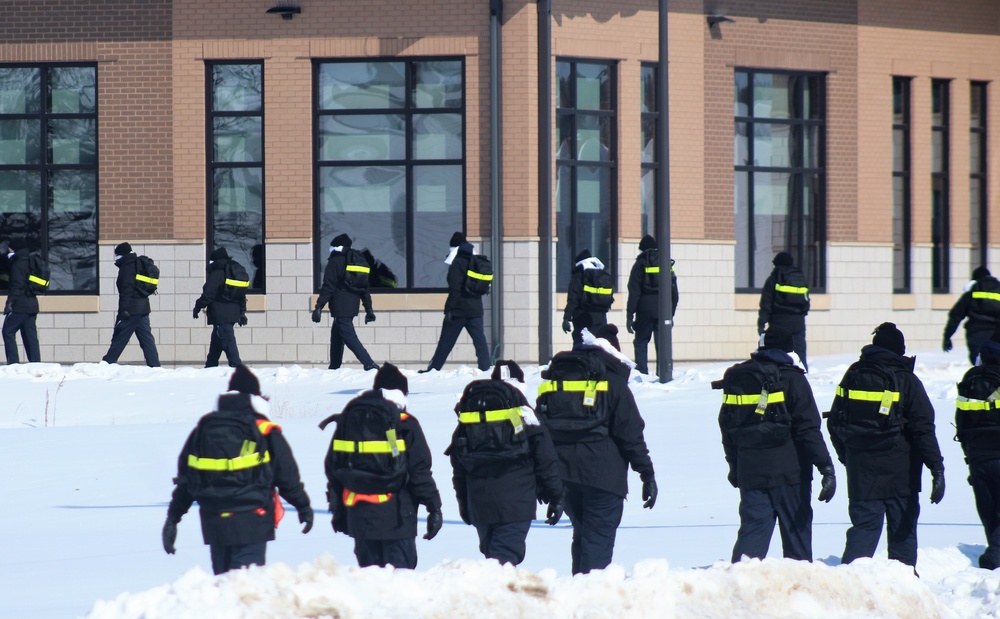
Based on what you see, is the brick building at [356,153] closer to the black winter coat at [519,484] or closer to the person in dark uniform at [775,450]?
the person in dark uniform at [775,450]

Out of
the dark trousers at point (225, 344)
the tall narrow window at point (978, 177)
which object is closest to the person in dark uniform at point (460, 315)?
the dark trousers at point (225, 344)

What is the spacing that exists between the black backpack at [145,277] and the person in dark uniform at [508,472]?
11485 millimetres

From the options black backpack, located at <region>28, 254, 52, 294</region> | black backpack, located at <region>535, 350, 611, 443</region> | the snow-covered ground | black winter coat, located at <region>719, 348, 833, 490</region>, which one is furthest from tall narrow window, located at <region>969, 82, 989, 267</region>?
black backpack, located at <region>535, 350, 611, 443</region>

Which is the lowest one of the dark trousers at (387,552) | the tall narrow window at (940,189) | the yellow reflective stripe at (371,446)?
the dark trousers at (387,552)

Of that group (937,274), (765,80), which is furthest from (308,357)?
(937,274)

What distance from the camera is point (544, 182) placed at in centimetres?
1953

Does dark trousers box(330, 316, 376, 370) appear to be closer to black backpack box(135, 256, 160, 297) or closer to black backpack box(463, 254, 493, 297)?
black backpack box(463, 254, 493, 297)

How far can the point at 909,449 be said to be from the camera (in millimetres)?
7914

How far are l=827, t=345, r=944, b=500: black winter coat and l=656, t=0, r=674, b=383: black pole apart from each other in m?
7.93

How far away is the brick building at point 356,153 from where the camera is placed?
20.0m

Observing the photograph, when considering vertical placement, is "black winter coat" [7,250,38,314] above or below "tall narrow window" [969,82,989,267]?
below

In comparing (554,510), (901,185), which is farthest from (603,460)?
(901,185)

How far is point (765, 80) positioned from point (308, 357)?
8.62 m

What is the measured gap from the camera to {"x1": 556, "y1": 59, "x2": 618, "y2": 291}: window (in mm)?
20391
